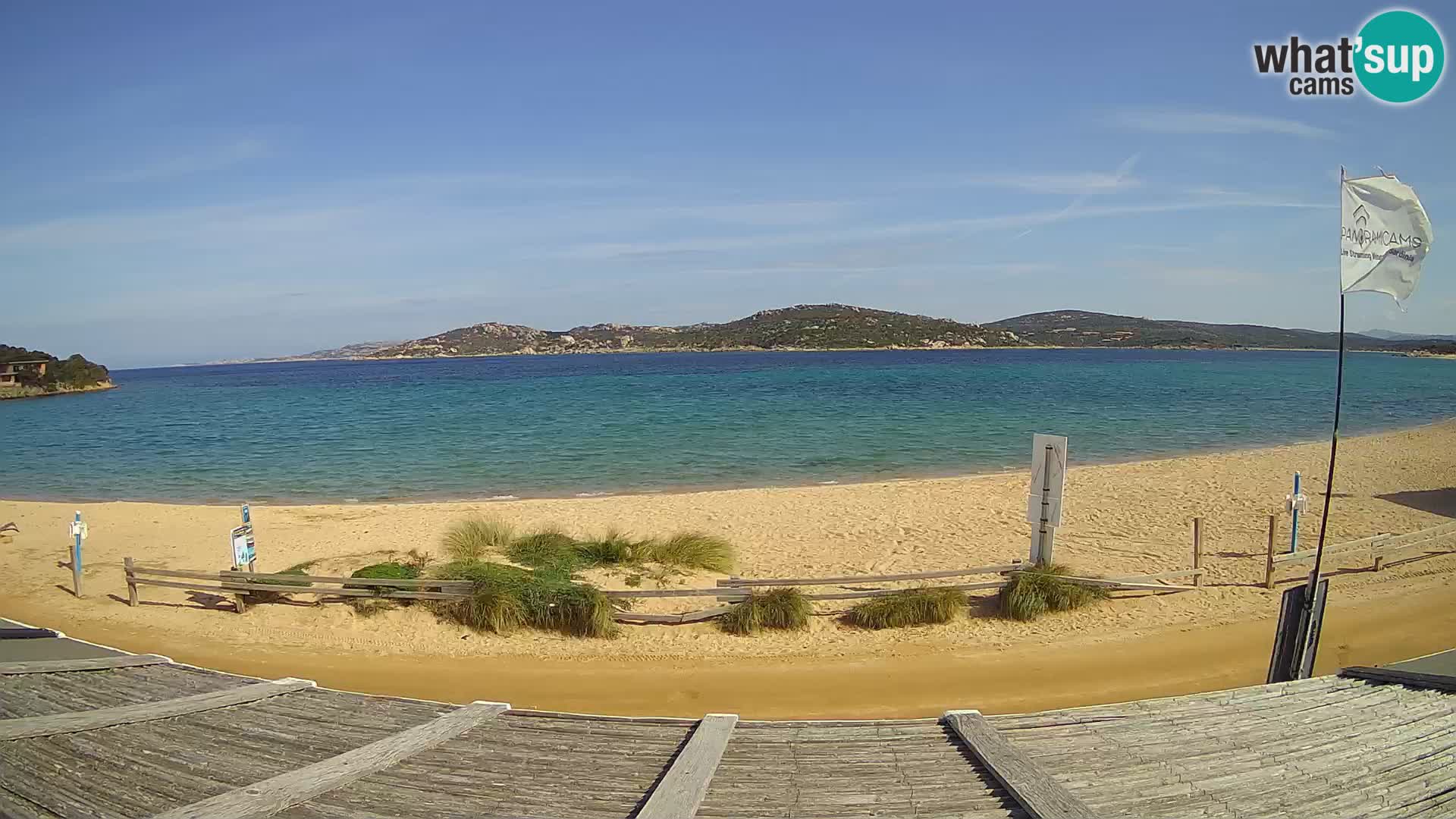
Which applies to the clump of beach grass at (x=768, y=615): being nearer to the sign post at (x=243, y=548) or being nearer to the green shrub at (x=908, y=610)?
the green shrub at (x=908, y=610)

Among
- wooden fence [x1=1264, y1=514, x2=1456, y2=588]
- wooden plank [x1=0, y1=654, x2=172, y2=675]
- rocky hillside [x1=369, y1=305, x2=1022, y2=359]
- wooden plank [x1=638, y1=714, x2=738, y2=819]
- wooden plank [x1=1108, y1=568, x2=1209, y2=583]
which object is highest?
rocky hillside [x1=369, y1=305, x2=1022, y2=359]

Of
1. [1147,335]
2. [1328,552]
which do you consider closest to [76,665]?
[1328,552]

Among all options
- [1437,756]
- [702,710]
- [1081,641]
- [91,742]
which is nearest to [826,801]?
[1437,756]

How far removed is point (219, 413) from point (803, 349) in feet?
373

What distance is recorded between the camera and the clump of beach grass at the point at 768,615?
901cm

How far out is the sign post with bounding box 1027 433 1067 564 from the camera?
9711mm

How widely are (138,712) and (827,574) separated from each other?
28.9 ft

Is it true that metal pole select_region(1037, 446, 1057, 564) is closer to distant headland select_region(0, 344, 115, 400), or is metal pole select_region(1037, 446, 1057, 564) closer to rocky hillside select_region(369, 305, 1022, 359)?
distant headland select_region(0, 344, 115, 400)

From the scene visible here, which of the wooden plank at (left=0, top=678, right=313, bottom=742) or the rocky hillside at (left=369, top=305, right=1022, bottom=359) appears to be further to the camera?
the rocky hillside at (left=369, top=305, right=1022, bottom=359)

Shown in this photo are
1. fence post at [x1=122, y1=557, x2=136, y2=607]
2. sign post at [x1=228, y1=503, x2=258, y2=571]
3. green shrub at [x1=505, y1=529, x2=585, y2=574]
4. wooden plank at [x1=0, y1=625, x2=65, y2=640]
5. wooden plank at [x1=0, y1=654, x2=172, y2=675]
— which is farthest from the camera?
green shrub at [x1=505, y1=529, x2=585, y2=574]

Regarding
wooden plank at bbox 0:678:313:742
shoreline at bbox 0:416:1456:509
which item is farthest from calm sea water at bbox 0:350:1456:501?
wooden plank at bbox 0:678:313:742

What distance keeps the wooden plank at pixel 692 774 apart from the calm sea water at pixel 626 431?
55.4ft

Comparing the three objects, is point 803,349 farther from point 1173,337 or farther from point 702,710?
point 702,710

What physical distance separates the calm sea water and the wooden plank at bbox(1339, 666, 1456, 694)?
641 inches
